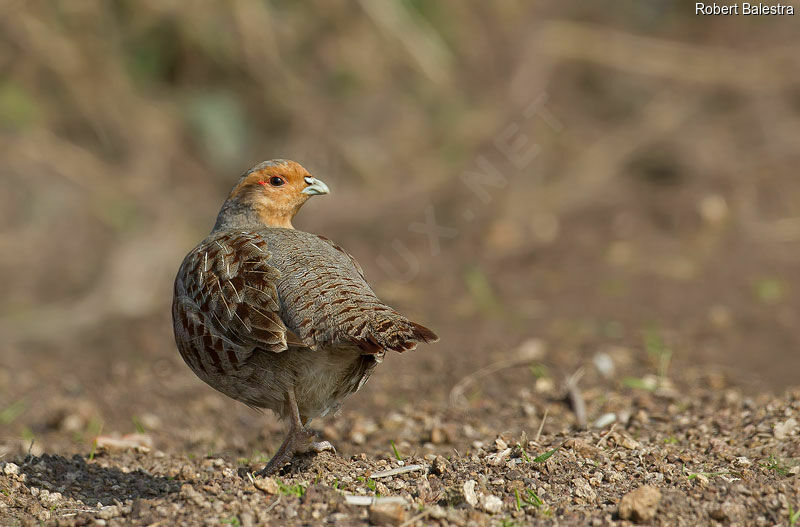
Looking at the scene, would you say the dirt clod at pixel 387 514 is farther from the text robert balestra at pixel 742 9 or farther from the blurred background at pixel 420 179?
the text robert balestra at pixel 742 9

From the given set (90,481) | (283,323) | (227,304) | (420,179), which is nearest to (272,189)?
(227,304)

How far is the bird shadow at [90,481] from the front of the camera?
3658 mm

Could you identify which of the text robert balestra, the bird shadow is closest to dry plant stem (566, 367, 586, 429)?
the bird shadow

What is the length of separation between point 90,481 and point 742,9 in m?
12.6

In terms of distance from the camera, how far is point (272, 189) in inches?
177

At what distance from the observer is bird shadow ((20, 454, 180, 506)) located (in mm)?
3658

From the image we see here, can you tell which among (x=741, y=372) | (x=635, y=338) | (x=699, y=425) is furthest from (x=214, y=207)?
(x=699, y=425)

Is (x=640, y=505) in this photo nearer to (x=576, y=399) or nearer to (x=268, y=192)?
(x=576, y=399)

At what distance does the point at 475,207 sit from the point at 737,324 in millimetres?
3287

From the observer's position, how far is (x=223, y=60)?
10.9m

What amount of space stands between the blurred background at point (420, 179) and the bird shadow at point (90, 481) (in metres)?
0.84

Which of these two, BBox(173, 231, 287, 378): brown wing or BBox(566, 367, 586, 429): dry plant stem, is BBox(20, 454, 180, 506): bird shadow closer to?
BBox(173, 231, 287, 378): brown wing

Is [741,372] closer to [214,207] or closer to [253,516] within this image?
[253,516]

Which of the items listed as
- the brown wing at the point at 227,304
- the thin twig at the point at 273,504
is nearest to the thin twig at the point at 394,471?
the thin twig at the point at 273,504
